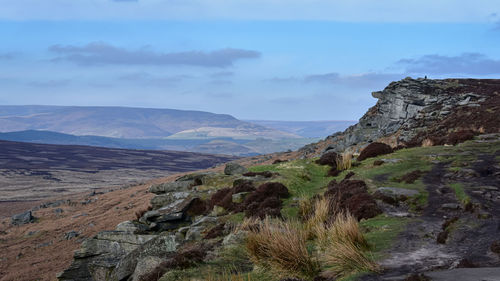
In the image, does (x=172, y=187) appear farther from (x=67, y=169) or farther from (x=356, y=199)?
(x=67, y=169)

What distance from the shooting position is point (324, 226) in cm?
1219

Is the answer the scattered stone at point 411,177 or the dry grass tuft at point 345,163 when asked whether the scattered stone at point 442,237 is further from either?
the dry grass tuft at point 345,163

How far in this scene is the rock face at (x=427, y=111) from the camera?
110 feet

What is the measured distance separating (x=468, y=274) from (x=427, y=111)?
39724mm

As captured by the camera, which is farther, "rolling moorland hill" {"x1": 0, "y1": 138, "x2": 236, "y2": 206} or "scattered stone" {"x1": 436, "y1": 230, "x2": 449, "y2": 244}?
"rolling moorland hill" {"x1": 0, "y1": 138, "x2": 236, "y2": 206}

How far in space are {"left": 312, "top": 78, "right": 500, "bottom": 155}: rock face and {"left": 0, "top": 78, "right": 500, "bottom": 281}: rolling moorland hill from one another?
0.92 metres

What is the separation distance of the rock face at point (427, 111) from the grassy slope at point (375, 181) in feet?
32.9

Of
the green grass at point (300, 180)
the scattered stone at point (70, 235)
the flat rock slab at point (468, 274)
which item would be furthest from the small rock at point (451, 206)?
the scattered stone at point (70, 235)

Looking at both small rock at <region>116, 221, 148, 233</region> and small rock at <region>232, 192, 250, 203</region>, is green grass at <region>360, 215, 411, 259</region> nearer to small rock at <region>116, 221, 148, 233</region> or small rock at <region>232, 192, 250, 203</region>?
small rock at <region>232, 192, 250, 203</region>

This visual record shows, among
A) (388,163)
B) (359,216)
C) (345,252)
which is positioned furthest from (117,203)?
(345,252)

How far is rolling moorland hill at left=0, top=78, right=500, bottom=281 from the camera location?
832 centimetres

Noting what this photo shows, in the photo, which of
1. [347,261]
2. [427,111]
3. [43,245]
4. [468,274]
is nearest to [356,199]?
[347,261]

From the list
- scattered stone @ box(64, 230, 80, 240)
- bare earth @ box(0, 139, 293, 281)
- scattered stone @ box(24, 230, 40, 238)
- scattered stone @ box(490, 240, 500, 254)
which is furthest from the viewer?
scattered stone @ box(24, 230, 40, 238)

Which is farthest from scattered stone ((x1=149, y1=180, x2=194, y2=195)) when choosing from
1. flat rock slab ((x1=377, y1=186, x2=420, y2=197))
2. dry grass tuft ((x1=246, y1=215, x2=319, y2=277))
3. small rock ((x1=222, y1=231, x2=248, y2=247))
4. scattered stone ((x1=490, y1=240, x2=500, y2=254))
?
scattered stone ((x1=490, y1=240, x2=500, y2=254))
